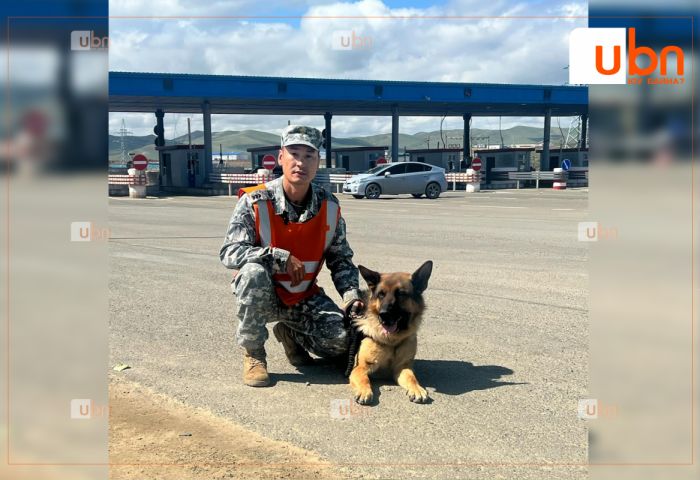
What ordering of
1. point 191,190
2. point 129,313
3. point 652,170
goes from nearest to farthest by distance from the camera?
point 652,170
point 129,313
point 191,190

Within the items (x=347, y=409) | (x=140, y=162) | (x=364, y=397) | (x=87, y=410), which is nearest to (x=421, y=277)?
(x=364, y=397)

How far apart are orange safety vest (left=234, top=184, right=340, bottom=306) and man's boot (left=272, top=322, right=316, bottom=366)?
0.38 meters

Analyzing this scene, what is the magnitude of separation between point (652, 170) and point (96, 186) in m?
1.97

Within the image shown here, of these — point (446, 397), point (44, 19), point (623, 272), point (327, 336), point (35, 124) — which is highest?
point (44, 19)

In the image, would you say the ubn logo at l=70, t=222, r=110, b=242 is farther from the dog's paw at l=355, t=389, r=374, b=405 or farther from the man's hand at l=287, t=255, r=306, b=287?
the dog's paw at l=355, t=389, r=374, b=405

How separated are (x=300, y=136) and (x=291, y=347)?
169 centimetres

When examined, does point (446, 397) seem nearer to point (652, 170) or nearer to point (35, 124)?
point (652, 170)

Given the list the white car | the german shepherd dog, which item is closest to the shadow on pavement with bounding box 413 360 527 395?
the german shepherd dog

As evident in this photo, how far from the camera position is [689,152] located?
2.42 metres

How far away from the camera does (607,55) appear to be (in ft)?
8.12

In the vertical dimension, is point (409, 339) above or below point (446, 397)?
above

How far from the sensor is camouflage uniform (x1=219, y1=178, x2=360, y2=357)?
174 inches

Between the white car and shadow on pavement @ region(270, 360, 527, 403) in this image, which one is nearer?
shadow on pavement @ region(270, 360, 527, 403)

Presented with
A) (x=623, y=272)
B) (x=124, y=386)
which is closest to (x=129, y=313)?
(x=124, y=386)
